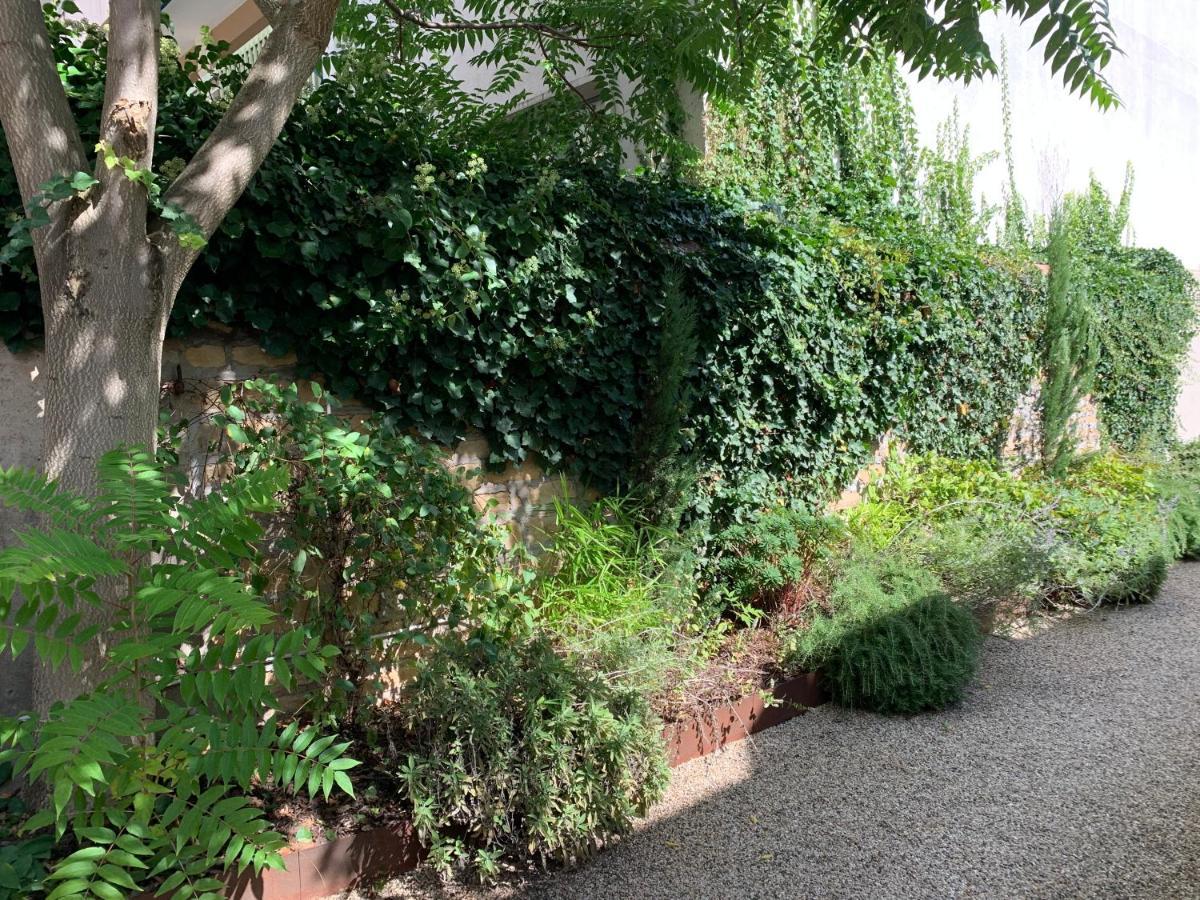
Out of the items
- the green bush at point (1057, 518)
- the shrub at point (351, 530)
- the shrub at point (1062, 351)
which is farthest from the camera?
the shrub at point (1062, 351)

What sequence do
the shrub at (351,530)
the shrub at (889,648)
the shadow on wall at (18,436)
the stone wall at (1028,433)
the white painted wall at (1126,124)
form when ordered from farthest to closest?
the white painted wall at (1126,124)
the stone wall at (1028,433)
the shrub at (889,648)
the shrub at (351,530)
the shadow on wall at (18,436)

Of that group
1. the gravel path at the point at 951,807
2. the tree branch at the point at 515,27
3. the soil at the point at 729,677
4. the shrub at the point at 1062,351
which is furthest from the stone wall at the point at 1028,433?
the tree branch at the point at 515,27

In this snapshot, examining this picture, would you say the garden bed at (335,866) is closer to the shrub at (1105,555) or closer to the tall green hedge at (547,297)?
the tall green hedge at (547,297)

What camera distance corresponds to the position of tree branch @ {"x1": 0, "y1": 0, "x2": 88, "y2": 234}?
8.87 ft


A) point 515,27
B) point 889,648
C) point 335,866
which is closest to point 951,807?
point 889,648

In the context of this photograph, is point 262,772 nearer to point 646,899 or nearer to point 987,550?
point 646,899

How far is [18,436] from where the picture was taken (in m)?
3.20

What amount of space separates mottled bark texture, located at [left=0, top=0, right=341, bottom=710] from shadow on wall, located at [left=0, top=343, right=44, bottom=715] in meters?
0.43

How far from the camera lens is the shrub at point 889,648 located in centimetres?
455

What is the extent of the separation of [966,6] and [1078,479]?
7122 millimetres

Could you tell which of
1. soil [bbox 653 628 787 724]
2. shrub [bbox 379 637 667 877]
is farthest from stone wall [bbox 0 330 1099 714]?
soil [bbox 653 628 787 724]

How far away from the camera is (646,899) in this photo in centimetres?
294

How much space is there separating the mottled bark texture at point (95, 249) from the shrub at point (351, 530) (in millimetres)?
582

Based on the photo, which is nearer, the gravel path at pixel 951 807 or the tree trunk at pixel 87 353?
the tree trunk at pixel 87 353
